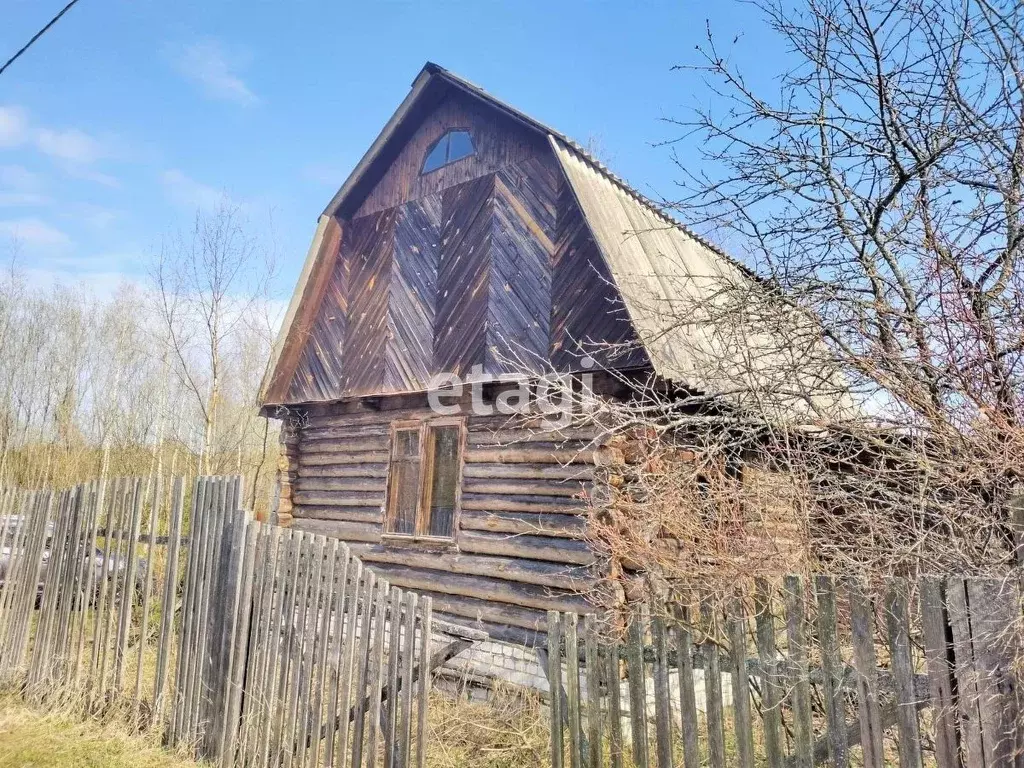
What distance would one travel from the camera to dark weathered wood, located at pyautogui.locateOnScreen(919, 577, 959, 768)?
2445 mm

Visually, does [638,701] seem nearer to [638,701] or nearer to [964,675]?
[638,701]

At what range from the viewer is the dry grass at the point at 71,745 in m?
4.95

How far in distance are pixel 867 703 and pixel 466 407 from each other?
658cm

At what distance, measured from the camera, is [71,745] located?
5.27m

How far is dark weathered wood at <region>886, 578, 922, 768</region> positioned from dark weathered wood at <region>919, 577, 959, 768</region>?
7cm

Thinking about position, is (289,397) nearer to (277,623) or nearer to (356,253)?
(356,253)

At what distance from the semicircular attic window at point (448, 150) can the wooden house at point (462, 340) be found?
0.10 feet

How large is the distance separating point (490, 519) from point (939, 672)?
606 centimetres

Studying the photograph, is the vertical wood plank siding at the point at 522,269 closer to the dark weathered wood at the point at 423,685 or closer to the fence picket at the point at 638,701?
the dark weathered wood at the point at 423,685

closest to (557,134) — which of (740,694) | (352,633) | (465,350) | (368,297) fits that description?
(465,350)

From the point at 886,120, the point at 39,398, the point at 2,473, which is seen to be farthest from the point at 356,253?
the point at 39,398

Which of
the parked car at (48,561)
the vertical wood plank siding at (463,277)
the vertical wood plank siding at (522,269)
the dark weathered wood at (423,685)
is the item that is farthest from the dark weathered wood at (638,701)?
the vertical wood plank siding at (463,277)

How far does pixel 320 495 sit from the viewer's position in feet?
35.1

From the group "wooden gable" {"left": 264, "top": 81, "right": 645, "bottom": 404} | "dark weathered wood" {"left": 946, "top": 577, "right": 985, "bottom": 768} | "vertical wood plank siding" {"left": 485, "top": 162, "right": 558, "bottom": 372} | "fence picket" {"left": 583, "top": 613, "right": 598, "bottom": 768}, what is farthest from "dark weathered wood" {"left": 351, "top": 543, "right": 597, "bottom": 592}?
"dark weathered wood" {"left": 946, "top": 577, "right": 985, "bottom": 768}
